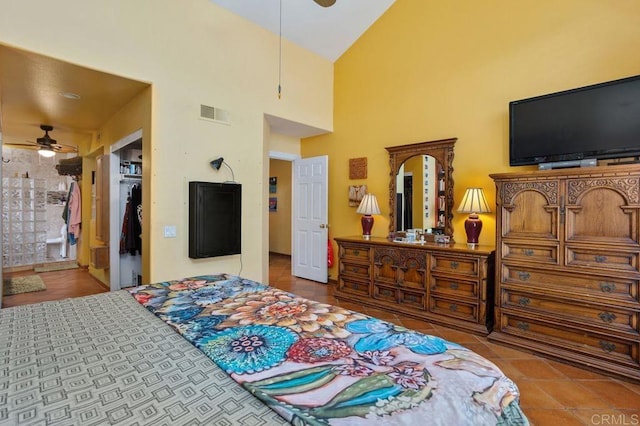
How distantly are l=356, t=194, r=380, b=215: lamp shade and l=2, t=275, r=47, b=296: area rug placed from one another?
498 cm

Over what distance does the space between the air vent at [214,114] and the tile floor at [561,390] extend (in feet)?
11.4

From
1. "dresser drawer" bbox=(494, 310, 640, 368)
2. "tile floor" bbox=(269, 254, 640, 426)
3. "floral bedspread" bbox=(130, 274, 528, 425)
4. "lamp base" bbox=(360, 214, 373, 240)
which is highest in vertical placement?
"lamp base" bbox=(360, 214, 373, 240)

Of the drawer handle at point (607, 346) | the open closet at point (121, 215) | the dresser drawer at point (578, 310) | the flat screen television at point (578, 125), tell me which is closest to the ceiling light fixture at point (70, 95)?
the open closet at point (121, 215)

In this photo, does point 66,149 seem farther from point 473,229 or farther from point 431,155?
point 473,229

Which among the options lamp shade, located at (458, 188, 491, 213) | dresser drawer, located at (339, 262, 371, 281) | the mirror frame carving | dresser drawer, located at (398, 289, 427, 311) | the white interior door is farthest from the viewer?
the white interior door

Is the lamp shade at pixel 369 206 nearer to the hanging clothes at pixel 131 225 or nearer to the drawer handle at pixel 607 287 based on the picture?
the drawer handle at pixel 607 287

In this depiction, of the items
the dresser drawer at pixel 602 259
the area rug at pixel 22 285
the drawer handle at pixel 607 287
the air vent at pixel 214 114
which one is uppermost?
the air vent at pixel 214 114

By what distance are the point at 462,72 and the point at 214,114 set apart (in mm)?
3056

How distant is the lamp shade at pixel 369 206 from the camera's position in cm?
432

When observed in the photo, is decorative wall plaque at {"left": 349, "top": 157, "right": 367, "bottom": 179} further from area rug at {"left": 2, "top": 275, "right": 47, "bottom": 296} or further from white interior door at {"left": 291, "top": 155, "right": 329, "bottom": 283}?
area rug at {"left": 2, "top": 275, "right": 47, "bottom": 296}

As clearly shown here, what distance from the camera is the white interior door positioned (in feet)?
16.9

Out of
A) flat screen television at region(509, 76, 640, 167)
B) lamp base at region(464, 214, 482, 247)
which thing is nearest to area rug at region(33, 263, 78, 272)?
lamp base at region(464, 214, 482, 247)

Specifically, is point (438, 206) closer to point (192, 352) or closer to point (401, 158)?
point (401, 158)

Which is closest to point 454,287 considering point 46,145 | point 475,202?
point 475,202
